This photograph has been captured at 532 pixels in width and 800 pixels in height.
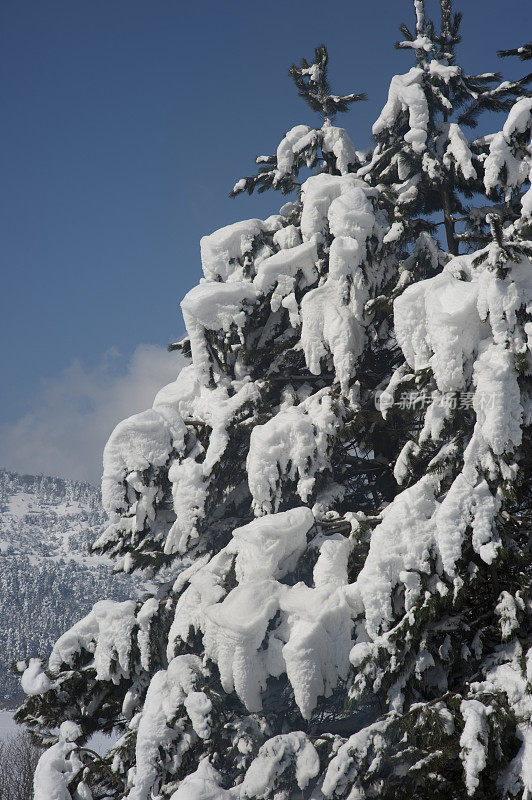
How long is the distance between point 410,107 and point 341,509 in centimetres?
465

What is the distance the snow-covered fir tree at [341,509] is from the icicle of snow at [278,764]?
0.02 m

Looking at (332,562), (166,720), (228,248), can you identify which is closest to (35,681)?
(166,720)

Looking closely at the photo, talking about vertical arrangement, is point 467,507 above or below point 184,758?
above

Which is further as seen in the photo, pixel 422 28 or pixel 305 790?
pixel 422 28

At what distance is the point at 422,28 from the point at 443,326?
17.4 feet

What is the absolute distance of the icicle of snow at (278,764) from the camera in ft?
15.0

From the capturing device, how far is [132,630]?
611 cm

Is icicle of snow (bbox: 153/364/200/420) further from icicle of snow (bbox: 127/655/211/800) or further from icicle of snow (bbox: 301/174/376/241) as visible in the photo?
icicle of snow (bbox: 127/655/211/800)

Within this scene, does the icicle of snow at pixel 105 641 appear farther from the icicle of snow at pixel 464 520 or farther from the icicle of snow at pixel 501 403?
the icicle of snow at pixel 501 403

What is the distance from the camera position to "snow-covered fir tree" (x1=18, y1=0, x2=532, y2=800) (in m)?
4.46

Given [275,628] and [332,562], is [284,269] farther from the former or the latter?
[275,628]

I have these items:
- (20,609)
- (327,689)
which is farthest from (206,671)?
(20,609)

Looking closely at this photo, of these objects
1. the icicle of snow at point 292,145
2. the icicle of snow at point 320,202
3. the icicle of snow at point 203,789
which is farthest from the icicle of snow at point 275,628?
the icicle of snow at point 292,145

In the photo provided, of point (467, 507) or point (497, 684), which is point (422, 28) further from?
point (497, 684)
